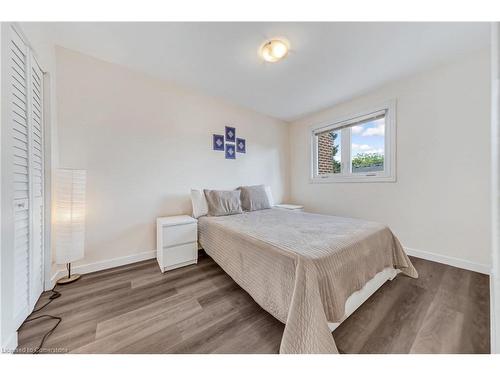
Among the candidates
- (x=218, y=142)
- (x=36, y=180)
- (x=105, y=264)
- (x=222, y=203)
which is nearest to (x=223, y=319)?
(x=222, y=203)

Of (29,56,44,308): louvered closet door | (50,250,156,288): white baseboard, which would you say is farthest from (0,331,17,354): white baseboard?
Answer: (50,250,156,288): white baseboard

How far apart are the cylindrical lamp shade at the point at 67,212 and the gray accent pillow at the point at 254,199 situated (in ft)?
6.47

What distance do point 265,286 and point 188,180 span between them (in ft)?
6.29

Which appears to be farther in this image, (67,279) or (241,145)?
(241,145)

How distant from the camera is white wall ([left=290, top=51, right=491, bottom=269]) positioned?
1.89 metres

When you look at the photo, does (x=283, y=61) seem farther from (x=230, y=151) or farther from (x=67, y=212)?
(x=67, y=212)

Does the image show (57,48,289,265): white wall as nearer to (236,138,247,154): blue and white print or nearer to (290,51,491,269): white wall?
(236,138,247,154): blue and white print

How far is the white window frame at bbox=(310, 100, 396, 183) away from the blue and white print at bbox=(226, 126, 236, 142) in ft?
5.25

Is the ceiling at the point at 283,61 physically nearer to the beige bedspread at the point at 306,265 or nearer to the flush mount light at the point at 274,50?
the flush mount light at the point at 274,50

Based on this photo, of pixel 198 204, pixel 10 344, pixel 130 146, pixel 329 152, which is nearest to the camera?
pixel 10 344

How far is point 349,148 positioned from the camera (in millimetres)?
3020

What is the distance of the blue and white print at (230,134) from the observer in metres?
3.05

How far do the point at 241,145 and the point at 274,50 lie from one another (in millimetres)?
1639
